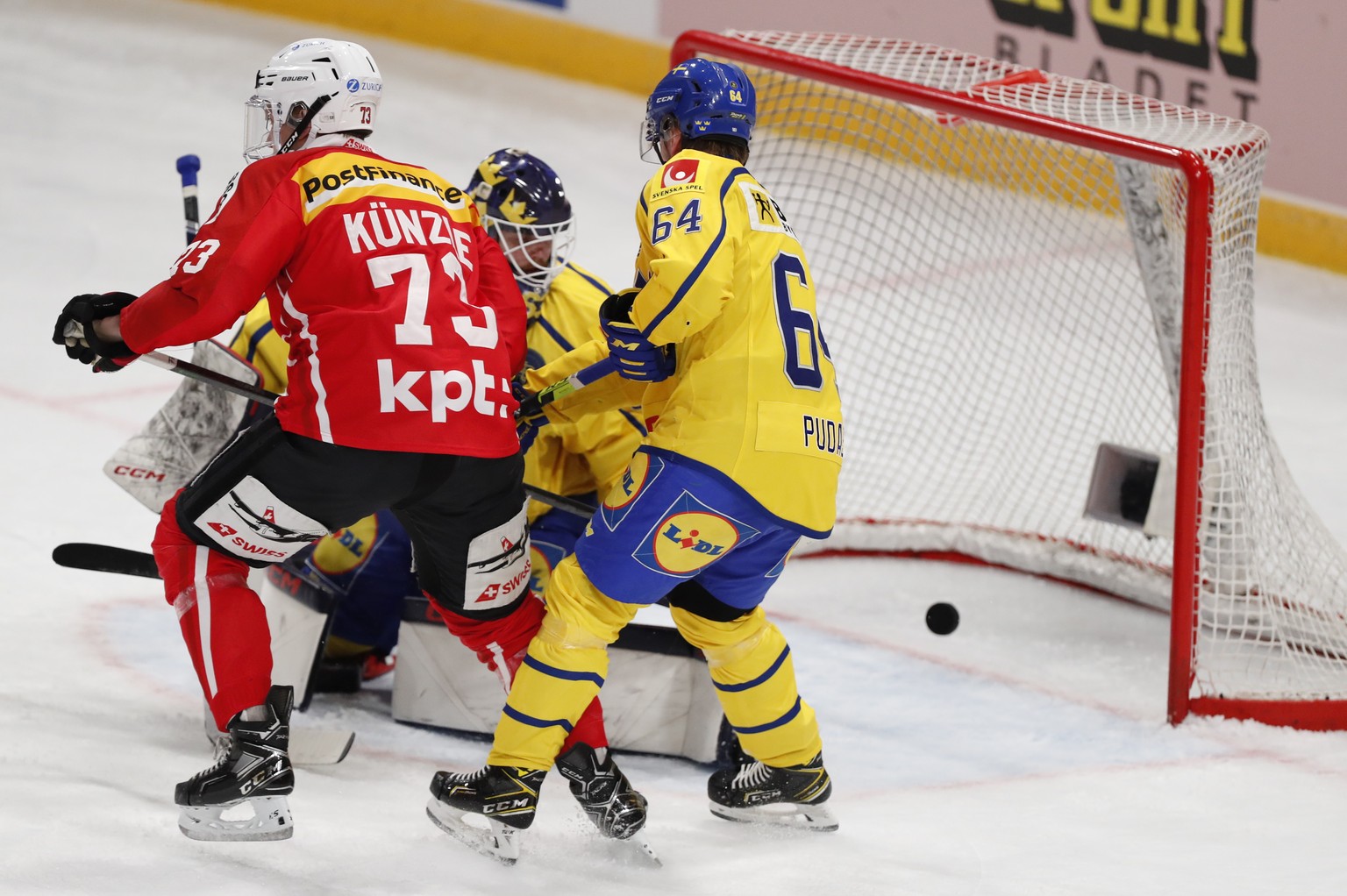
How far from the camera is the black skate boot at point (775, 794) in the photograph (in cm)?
279

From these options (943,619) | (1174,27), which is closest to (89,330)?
(943,619)

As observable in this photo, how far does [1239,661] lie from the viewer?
11.6 feet

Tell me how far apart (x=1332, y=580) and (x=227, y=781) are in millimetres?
2272

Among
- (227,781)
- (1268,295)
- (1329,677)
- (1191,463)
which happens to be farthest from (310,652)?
(1268,295)

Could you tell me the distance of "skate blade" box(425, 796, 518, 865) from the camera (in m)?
2.56

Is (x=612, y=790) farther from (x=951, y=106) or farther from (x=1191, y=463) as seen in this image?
(x=951, y=106)

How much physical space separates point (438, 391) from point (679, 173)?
48 centimetres

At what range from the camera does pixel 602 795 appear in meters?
2.62

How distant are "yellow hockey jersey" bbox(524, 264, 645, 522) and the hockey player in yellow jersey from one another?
0.50 meters

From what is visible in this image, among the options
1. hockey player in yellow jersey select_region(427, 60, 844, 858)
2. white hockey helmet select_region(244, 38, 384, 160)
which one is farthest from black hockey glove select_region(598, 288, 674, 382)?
white hockey helmet select_region(244, 38, 384, 160)

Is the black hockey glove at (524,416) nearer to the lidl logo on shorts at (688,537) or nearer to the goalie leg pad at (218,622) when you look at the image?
the lidl logo on shorts at (688,537)

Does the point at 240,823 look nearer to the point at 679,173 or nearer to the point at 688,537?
the point at 688,537

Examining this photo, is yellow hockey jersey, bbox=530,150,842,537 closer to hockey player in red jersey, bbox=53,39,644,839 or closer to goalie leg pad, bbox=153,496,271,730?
hockey player in red jersey, bbox=53,39,644,839

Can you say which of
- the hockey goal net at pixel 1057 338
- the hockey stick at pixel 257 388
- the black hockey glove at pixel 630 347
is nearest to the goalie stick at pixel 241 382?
the hockey stick at pixel 257 388
